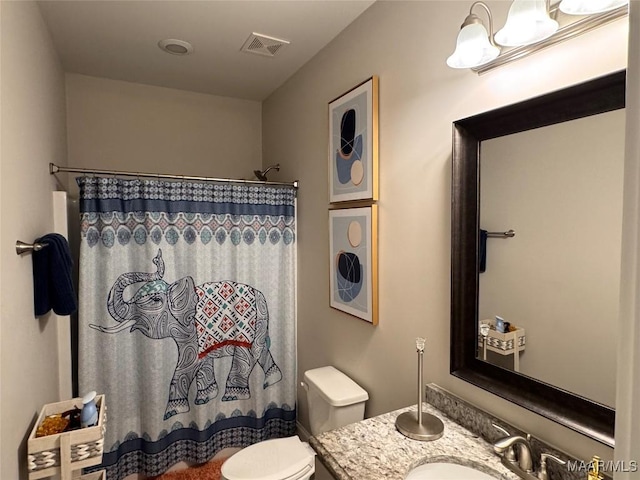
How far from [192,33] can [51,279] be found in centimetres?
151

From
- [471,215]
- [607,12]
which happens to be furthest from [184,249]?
[607,12]

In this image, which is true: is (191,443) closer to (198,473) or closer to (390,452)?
(198,473)

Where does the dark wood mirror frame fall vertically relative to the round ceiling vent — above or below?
below

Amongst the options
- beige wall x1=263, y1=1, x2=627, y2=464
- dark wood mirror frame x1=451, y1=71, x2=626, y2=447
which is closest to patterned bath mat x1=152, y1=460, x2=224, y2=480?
beige wall x1=263, y1=1, x2=627, y2=464

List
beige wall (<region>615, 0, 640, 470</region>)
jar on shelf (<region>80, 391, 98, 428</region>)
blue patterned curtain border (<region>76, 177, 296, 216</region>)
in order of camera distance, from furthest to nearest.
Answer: blue patterned curtain border (<region>76, 177, 296, 216</region>), jar on shelf (<region>80, 391, 98, 428</region>), beige wall (<region>615, 0, 640, 470</region>)

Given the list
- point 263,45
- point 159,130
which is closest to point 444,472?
point 263,45

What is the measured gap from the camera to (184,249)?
229 cm

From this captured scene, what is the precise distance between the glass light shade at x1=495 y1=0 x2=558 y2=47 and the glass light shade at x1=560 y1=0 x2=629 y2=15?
45 mm

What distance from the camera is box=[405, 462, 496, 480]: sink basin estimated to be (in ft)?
3.48

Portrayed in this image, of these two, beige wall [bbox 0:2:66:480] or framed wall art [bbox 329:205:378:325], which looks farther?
framed wall art [bbox 329:205:378:325]

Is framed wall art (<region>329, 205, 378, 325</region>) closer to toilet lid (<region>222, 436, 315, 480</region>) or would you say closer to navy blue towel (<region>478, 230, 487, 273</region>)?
navy blue towel (<region>478, 230, 487, 273</region>)

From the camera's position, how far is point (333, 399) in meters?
1.76

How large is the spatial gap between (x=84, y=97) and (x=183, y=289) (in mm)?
1650

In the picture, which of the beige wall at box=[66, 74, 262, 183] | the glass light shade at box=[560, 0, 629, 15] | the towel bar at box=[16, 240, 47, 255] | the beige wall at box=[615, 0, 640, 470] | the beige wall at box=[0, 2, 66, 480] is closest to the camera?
the beige wall at box=[615, 0, 640, 470]
